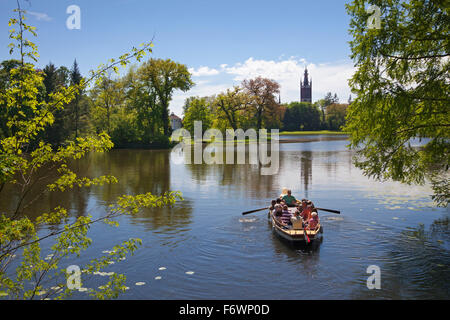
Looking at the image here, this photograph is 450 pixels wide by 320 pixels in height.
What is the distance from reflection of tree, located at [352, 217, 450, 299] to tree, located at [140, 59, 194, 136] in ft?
189

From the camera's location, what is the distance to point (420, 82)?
13.9 meters

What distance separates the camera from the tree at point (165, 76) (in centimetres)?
6650

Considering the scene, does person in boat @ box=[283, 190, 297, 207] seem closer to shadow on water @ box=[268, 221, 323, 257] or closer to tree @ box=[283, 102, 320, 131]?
shadow on water @ box=[268, 221, 323, 257]

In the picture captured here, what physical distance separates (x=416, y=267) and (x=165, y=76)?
61.3 m

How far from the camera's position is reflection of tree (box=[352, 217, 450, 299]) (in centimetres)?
1025

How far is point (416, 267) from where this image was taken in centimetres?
1188

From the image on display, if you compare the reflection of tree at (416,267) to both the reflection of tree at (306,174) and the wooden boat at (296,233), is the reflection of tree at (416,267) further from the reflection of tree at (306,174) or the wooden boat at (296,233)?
the reflection of tree at (306,174)

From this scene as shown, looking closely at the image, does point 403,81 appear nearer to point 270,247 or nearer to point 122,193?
point 270,247

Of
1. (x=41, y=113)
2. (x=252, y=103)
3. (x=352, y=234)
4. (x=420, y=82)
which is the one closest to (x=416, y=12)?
(x=420, y=82)

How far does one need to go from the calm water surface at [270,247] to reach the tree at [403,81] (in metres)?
3.07

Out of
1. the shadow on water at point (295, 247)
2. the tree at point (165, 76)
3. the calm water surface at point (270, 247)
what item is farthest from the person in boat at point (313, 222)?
the tree at point (165, 76)

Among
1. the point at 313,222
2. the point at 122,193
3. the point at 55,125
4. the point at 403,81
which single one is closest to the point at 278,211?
the point at 313,222

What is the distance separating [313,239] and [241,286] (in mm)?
4228
